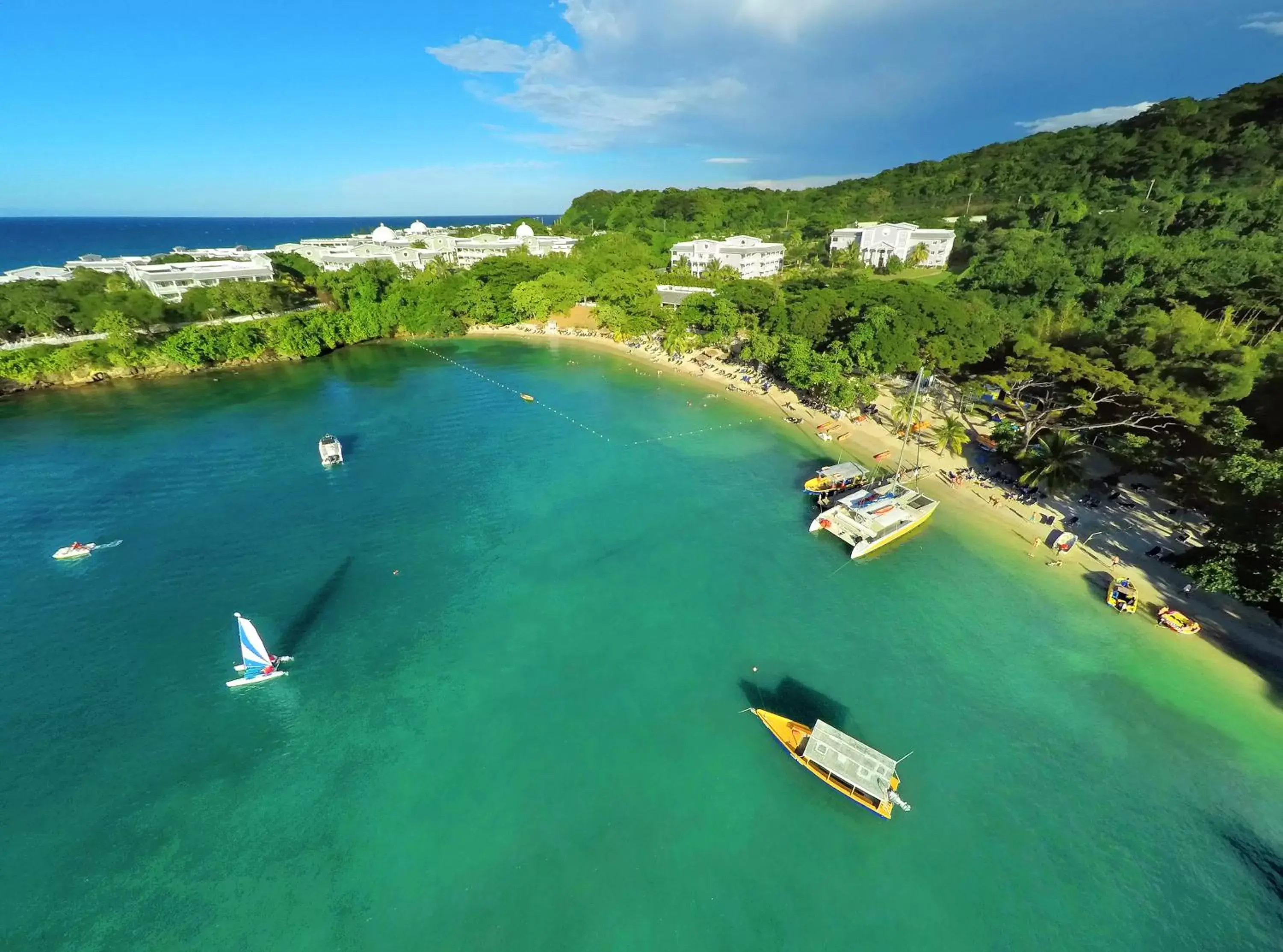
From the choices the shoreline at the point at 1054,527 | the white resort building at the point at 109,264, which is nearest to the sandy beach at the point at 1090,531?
the shoreline at the point at 1054,527

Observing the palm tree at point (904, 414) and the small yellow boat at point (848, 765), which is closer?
the small yellow boat at point (848, 765)

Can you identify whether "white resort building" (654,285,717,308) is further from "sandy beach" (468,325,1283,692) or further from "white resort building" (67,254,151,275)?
"white resort building" (67,254,151,275)

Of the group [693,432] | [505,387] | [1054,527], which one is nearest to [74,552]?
[505,387]

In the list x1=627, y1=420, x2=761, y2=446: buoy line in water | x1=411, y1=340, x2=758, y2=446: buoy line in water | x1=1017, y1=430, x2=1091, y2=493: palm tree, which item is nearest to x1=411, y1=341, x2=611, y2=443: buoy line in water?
x1=411, y1=340, x2=758, y2=446: buoy line in water

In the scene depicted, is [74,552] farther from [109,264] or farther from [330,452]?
[109,264]

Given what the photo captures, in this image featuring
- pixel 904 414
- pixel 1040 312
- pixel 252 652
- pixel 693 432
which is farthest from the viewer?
pixel 1040 312

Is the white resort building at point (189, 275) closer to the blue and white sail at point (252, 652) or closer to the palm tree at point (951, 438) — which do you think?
the blue and white sail at point (252, 652)
